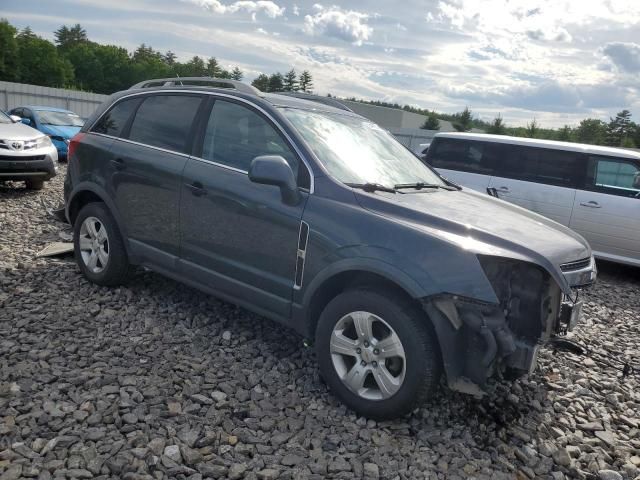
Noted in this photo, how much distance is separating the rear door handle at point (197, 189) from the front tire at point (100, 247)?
41.0 inches

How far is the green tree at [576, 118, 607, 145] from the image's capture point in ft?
154

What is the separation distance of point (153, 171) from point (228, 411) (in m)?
2.05

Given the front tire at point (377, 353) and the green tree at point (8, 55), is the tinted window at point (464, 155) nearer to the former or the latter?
the front tire at point (377, 353)

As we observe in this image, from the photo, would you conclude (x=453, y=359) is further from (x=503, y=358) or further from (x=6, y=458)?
(x=6, y=458)

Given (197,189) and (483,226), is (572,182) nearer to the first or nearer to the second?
(483,226)

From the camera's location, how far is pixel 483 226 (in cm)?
309

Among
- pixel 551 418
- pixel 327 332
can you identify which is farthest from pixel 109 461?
pixel 551 418

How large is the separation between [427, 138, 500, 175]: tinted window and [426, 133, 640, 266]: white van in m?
0.02

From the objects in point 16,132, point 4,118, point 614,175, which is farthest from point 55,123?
point 614,175

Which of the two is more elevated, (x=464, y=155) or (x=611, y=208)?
(x=464, y=155)

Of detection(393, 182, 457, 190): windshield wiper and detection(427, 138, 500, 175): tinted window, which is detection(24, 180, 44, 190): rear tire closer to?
detection(427, 138, 500, 175): tinted window

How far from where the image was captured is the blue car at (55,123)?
13398 millimetres

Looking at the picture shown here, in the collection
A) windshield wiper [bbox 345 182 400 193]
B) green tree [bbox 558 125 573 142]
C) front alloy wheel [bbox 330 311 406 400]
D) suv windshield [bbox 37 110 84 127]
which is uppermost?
green tree [bbox 558 125 573 142]

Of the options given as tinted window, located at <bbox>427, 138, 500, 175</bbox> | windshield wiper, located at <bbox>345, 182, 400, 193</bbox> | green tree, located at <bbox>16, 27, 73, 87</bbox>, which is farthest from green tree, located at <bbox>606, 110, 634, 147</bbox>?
green tree, located at <bbox>16, 27, 73, 87</bbox>
